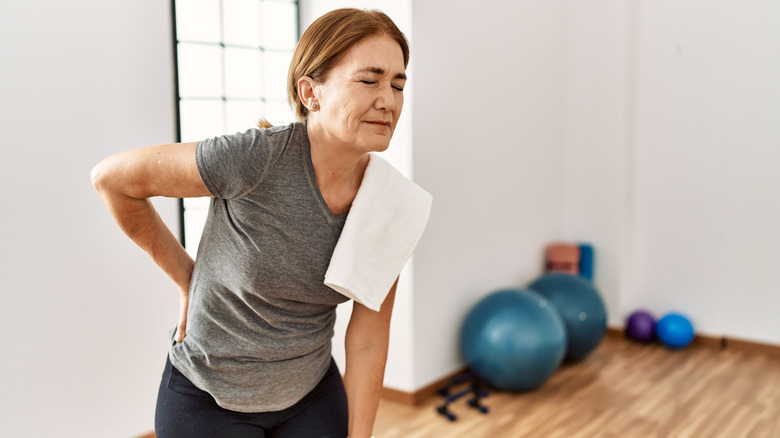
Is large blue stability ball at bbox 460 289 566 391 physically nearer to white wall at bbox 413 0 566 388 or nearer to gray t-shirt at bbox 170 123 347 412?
white wall at bbox 413 0 566 388

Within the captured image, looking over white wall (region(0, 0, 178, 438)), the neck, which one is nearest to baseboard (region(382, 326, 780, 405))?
white wall (region(0, 0, 178, 438))

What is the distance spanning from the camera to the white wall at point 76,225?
201 cm

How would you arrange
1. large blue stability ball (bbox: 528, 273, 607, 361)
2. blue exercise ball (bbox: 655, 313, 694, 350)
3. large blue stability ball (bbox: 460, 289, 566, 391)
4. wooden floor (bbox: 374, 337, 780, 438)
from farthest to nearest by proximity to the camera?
1. blue exercise ball (bbox: 655, 313, 694, 350)
2. large blue stability ball (bbox: 528, 273, 607, 361)
3. large blue stability ball (bbox: 460, 289, 566, 391)
4. wooden floor (bbox: 374, 337, 780, 438)

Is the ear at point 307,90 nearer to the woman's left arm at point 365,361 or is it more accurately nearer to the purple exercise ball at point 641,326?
the woman's left arm at point 365,361

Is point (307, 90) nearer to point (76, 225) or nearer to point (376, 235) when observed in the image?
point (376, 235)

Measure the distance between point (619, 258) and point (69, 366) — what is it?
3095 mm

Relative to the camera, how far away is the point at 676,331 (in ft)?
12.4

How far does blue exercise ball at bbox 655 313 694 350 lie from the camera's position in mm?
3777

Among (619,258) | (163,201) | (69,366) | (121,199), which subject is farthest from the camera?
(619,258)

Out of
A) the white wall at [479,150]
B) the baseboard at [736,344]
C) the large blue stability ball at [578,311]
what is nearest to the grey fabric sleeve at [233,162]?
the white wall at [479,150]

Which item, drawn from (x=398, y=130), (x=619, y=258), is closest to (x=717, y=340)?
(x=619, y=258)

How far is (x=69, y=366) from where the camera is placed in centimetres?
217

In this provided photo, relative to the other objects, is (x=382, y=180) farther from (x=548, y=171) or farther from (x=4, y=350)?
(x=548, y=171)

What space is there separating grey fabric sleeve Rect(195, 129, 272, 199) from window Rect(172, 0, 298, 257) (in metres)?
1.29
